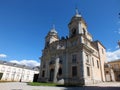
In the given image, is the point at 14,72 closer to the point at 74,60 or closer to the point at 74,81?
the point at 74,60

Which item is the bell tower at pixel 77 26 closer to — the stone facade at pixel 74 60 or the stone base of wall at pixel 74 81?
the stone facade at pixel 74 60

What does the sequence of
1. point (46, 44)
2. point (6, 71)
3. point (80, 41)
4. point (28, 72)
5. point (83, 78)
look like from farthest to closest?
1. point (28, 72)
2. point (6, 71)
3. point (46, 44)
4. point (80, 41)
5. point (83, 78)

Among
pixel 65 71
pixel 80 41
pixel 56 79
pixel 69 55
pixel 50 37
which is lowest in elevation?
pixel 56 79

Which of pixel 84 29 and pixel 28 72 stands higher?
pixel 84 29

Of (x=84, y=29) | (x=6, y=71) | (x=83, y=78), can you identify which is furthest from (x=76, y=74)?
(x=6, y=71)

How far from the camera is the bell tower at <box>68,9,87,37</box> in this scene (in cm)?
3075

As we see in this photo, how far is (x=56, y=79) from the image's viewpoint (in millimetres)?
28109

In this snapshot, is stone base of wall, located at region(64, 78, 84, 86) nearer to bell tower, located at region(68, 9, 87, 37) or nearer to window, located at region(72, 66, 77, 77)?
window, located at region(72, 66, 77, 77)

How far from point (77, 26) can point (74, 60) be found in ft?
31.8

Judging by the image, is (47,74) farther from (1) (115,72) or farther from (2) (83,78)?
(1) (115,72)

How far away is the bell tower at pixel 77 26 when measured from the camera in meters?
30.8

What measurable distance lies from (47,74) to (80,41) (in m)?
13.3

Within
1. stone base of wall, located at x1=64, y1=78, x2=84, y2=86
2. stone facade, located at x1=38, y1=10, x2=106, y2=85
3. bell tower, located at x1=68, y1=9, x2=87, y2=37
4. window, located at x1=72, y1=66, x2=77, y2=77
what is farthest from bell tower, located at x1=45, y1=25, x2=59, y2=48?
stone base of wall, located at x1=64, y1=78, x2=84, y2=86

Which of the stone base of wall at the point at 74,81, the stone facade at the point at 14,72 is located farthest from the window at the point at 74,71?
the stone facade at the point at 14,72
